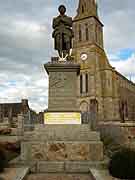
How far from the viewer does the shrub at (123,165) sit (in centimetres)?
739

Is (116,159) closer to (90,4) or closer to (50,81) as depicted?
(50,81)

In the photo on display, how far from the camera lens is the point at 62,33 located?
41.0ft

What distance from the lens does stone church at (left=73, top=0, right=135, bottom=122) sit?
64.0 meters

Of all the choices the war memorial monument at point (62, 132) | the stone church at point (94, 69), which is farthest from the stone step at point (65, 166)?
the stone church at point (94, 69)

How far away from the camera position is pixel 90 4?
72.6 m

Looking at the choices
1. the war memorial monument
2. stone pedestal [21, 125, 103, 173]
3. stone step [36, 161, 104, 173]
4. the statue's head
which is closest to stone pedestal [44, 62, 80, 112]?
the war memorial monument

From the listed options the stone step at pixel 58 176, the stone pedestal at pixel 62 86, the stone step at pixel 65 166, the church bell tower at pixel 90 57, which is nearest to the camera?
the stone step at pixel 58 176

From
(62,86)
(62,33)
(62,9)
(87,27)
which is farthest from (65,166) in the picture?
(87,27)

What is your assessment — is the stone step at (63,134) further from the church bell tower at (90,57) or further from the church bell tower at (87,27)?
the church bell tower at (87,27)

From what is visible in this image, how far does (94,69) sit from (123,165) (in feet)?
193

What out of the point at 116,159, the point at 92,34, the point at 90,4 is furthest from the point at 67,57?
the point at 90,4

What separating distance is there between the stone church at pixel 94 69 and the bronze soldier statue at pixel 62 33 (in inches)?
1856

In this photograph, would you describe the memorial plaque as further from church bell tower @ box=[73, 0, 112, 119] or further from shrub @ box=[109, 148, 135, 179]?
church bell tower @ box=[73, 0, 112, 119]

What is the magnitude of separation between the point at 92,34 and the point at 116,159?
211 feet
